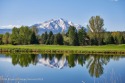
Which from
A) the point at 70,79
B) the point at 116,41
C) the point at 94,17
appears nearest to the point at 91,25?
the point at 94,17

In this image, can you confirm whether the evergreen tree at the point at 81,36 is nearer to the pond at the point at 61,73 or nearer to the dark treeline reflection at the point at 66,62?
the dark treeline reflection at the point at 66,62

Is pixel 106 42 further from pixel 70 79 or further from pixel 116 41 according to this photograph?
pixel 70 79

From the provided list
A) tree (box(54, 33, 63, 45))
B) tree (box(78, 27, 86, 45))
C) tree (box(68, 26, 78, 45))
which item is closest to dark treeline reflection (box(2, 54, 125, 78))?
tree (box(68, 26, 78, 45))

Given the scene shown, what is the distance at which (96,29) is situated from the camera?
Answer: 280 feet

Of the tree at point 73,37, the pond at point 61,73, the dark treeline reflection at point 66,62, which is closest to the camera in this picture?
the pond at point 61,73

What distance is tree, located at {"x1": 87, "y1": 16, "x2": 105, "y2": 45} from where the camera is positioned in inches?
3314

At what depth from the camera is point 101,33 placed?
84812 mm

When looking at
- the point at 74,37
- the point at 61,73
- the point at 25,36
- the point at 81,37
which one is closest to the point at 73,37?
the point at 74,37

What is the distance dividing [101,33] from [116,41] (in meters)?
6.85

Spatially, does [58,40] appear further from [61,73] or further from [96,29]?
[61,73]

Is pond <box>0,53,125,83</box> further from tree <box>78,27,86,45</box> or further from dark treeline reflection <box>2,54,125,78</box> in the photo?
tree <box>78,27,86,45</box>

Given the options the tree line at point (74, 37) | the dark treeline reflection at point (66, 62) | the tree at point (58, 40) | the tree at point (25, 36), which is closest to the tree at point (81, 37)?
the tree line at point (74, 37)

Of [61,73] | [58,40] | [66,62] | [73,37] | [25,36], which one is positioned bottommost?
[61,73]

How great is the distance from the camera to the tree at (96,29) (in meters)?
84.2
